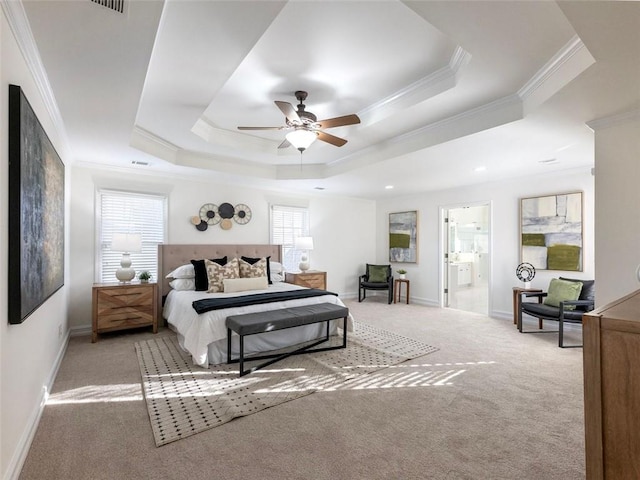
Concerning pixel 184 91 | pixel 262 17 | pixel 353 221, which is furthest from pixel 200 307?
pixel 353 221

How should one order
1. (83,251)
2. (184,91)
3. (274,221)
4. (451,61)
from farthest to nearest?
(274,221)
(83,251)
(184,91)
(451,61)

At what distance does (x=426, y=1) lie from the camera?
5.70 ft

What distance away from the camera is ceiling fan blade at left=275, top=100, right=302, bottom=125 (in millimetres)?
2621

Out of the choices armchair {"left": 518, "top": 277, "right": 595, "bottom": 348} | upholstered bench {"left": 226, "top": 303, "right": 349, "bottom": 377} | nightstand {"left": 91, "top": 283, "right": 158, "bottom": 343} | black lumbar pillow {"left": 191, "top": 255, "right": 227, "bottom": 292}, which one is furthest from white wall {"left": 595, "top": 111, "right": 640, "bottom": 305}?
nightstand {"left": 91, "top": 283, "right": 158, "bottom": 343}

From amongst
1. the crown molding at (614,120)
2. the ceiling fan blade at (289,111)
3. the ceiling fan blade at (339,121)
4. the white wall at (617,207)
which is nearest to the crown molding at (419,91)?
the ceiling fan blade at (339,121)

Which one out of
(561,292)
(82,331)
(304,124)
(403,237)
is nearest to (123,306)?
(82,331)

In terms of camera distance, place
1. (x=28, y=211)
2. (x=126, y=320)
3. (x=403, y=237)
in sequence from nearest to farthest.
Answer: (x=28, y=211) < (x=126, y=320) < (x=403, y=237)

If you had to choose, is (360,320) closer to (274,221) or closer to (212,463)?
(274,221)

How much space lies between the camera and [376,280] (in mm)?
7043

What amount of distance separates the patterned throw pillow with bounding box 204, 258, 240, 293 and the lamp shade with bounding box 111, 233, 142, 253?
35.8 inches

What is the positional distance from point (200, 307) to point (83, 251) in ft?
7.59

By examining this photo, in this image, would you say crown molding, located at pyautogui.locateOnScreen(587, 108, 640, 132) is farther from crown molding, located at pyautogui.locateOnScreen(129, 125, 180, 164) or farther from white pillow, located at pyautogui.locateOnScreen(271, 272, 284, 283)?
crown molding, located at pyautogui.locateOnScreen(129, 125, 180, 164)

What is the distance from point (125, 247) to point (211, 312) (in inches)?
72.3

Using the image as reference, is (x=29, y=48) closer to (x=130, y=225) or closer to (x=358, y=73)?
(x=358, y=73)
